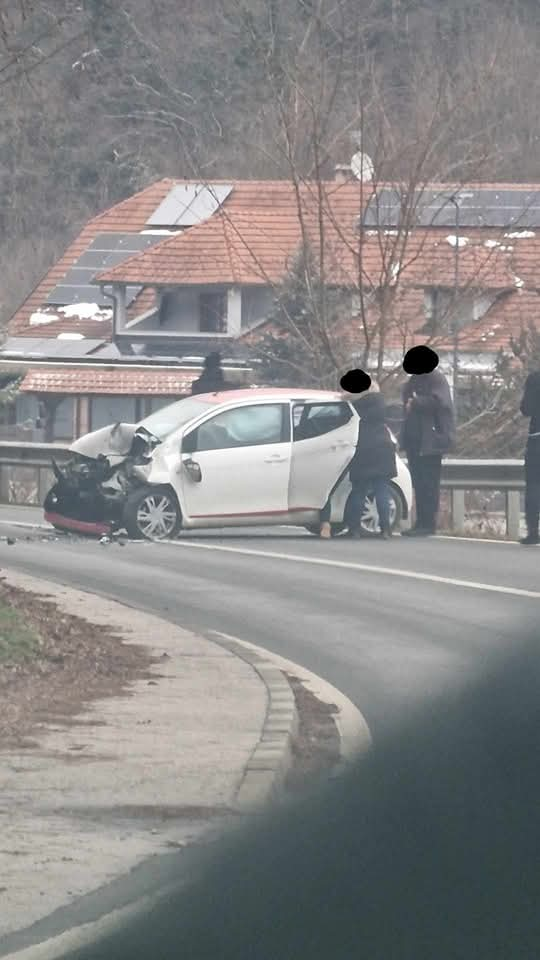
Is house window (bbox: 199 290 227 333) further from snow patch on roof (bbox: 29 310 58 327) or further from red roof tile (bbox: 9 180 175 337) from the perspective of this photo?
red roof tile (bbox: 9 180 175 337)

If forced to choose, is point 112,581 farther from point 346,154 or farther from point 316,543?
point 346,154

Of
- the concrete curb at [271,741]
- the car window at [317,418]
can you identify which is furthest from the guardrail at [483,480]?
the concrete curb at [271,741]

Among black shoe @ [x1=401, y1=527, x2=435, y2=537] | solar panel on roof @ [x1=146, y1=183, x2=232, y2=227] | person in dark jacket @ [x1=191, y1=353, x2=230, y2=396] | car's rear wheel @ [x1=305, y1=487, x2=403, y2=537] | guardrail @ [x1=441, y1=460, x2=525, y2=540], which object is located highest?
solar panel on roof @ [x1=146, y1=183, x2=232, y2=227]

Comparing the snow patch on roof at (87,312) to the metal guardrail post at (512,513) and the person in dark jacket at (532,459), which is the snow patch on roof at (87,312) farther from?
the person in dark jacket at (532,459)

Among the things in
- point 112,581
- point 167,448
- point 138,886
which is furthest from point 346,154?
point 138,886

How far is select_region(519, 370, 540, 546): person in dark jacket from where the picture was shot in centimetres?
1862

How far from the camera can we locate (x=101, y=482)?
1953 cm

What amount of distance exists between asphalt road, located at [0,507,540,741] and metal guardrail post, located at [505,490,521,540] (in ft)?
6.72

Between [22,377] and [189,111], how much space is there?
1188 centimetres

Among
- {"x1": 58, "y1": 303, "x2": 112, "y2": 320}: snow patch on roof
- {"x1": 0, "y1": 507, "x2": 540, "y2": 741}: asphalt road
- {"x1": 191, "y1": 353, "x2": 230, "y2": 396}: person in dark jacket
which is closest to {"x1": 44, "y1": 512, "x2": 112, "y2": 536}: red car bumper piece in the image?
{"x1": 0, "y1": 507, "x2": 540, "y2": 741}: asphalt road

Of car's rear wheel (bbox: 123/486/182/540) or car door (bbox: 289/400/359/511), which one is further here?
car door (bbox: 289/400/359/511)

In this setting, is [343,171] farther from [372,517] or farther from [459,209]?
[372,517]

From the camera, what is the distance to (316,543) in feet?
63.7

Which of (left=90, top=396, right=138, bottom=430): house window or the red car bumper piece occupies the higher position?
(left=90, top=396, right=138, bottom=430): house window
